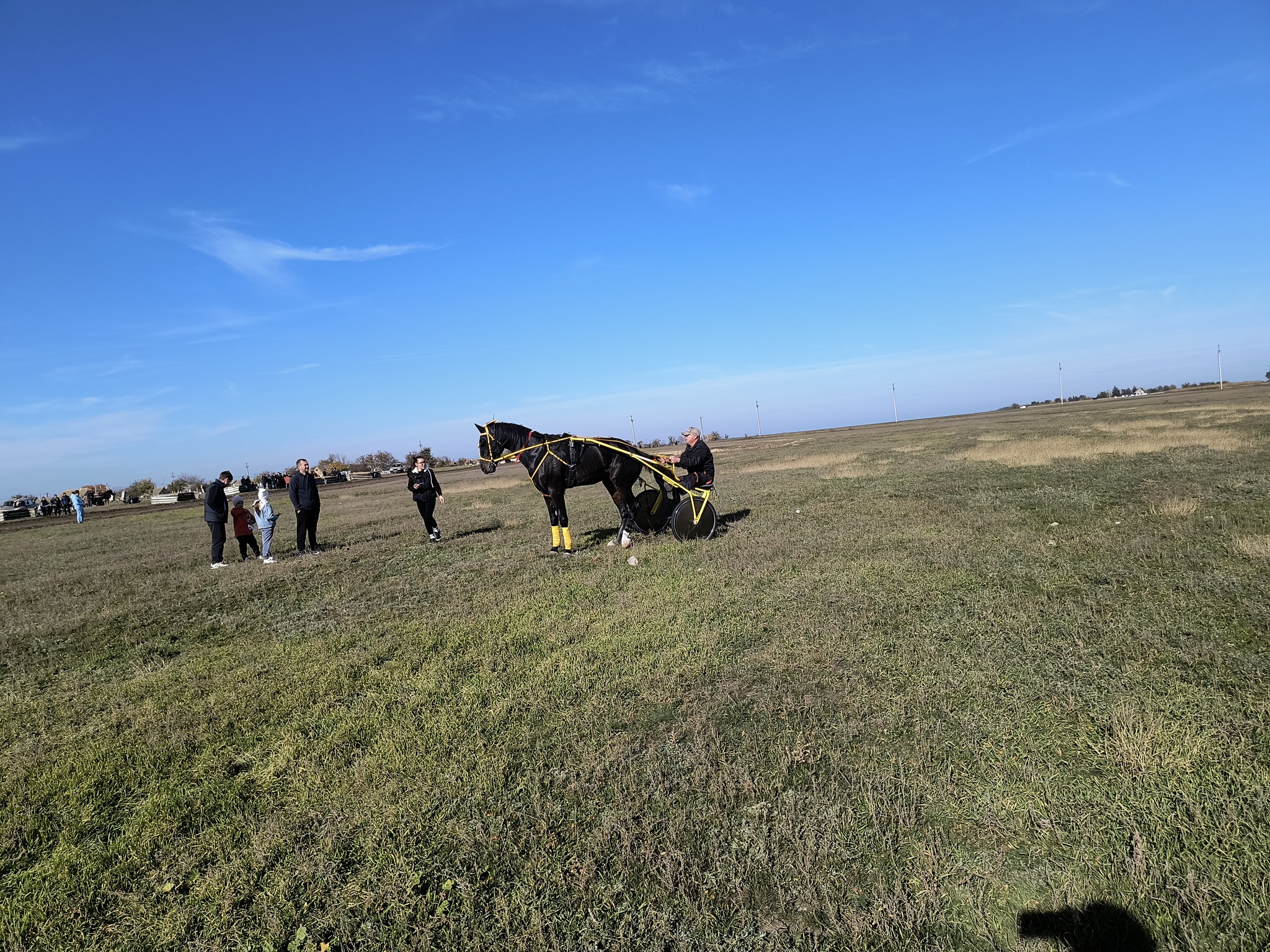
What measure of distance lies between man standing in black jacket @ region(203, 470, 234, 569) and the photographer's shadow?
15.0m

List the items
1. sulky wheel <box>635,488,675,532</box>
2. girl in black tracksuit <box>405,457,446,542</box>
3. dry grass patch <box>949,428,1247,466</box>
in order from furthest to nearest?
1. dry grass patch <box>949,428,1247,466</box>
2. girl in black tracksuit <box>405,457,446,542</box>
3. sulky wheel <box>635,488,675,532</box>

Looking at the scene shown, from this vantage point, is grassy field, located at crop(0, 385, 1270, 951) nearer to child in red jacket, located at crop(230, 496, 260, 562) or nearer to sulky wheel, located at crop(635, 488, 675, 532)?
sulky wheel, located at crop(635, 488, 675, 532)

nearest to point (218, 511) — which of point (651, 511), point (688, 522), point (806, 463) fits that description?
point (651, 511)

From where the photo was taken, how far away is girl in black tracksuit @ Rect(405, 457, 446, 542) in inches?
579

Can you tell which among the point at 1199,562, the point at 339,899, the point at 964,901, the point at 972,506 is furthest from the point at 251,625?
the point at 972,506

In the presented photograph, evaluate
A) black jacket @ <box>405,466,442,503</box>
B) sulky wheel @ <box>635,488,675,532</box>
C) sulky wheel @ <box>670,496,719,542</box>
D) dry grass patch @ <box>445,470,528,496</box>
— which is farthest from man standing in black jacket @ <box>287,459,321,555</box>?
dry grass patch @ <box>445,470,528,496</box>

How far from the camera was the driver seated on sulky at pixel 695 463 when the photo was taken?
12.0 meters

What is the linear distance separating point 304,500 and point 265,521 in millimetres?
890

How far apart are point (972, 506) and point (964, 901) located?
11732 millimetres

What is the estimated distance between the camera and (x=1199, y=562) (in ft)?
25.1

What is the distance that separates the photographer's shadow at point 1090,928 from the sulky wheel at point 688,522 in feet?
29.8

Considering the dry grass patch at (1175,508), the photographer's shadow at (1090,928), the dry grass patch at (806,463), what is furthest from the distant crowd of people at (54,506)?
the dry grass patch at (1175,508)

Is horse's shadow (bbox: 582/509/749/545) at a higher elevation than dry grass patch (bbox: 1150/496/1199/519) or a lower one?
higher

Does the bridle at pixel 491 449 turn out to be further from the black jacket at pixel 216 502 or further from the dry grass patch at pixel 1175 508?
the dry grass patch at pixel 1175 508
